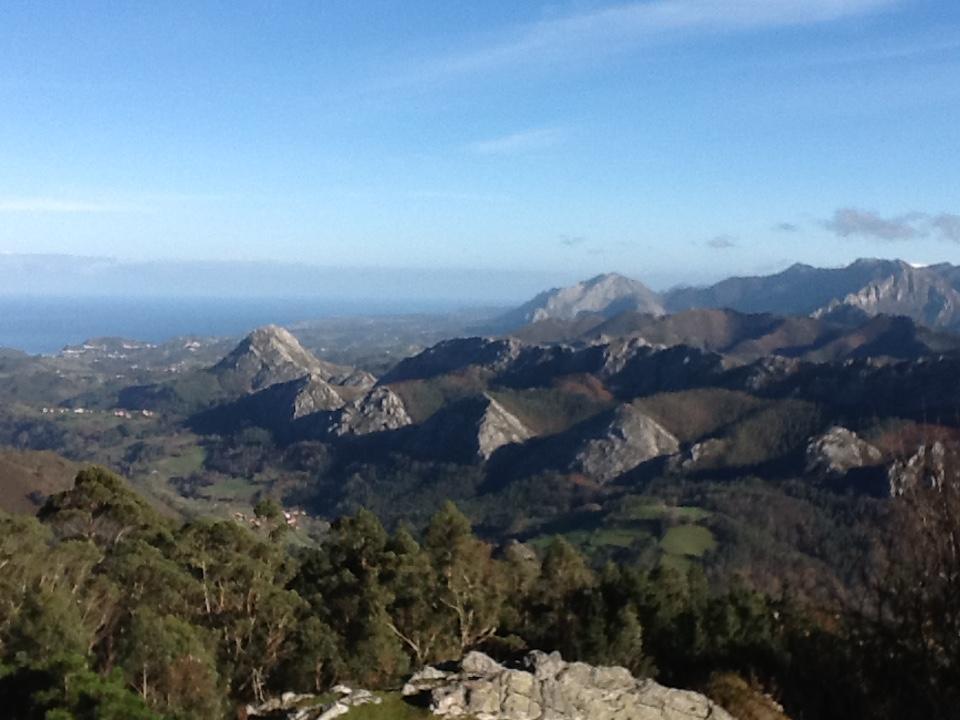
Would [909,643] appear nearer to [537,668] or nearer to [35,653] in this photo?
[537,668]

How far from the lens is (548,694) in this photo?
70.8 ft

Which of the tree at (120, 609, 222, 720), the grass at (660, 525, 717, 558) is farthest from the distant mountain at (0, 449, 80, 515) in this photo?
the tree at (120, 609, 222, 720)

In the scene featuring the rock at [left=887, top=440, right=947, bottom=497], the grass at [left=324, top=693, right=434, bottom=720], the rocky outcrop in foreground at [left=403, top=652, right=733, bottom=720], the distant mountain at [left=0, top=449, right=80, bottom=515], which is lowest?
the distant mountain at [left=0, top=449, right=80, bottom=515]

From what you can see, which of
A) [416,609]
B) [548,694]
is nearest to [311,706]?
[548,694]

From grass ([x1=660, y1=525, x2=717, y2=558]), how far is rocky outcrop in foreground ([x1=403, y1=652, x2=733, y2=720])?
157 meters

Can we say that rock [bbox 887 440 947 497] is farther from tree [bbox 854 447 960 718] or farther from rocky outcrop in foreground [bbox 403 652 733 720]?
rocky outcrop in foreground [bbox 403 652 733 720]

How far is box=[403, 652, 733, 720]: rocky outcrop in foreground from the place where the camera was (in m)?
20.4

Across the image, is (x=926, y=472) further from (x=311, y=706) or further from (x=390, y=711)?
(x=311, y=706)

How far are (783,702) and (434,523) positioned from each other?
19.7m

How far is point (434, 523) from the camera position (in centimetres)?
4375

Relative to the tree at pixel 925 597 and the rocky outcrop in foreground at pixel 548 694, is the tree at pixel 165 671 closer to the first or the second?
the rocky outcrop in foreground at pixel 548 694

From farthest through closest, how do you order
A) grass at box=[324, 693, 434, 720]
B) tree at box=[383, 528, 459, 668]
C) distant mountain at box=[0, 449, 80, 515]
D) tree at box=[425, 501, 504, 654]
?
distant mountain at box=[0, 449, 80, 515]
tree at box=[425, 501, 504, 654]
tree at box=[383, 528, 459, 668]
grass at box=[324, 693, 434, 720]

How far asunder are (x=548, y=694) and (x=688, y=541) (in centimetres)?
17075

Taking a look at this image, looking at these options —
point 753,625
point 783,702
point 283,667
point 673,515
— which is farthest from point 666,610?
point 673,515
